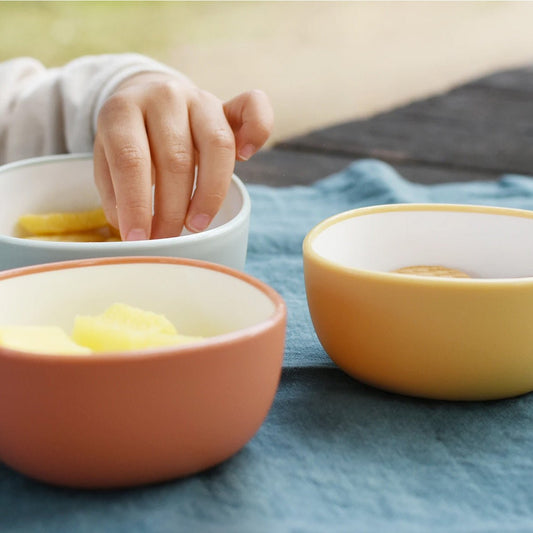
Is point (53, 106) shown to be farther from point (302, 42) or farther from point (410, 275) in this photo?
point (302, 42)

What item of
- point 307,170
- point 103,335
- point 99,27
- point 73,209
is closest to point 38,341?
point 103,335

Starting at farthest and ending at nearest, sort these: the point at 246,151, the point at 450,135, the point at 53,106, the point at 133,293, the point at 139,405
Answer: the point at 450,135
the point at 53,106
the point at 246,151
the point at 133,293
the point at 139,405

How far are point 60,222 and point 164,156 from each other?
0.10 m

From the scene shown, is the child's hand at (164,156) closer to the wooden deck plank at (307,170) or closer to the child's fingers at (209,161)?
the child's fingers at (209,161)

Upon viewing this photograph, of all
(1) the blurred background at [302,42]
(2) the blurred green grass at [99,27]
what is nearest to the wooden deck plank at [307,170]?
(1) the blurred background at [302,42]

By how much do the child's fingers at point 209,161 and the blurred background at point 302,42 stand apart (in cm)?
109

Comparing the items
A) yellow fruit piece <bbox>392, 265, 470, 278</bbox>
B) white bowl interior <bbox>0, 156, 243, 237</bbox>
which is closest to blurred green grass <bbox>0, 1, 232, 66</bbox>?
white bowl interior <bbox>0, 156, 243, 237</bbox>

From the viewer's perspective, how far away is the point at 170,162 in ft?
2.02

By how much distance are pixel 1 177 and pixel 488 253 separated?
0.37 metres

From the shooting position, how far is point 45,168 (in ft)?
2.26

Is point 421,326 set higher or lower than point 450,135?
higher

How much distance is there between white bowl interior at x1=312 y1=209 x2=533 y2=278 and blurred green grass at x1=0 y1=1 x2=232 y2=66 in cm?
133

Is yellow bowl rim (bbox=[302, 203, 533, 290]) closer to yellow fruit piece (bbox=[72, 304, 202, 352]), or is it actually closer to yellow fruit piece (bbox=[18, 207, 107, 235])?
yellow fruit piece (bbox=[72, 304, 202, 352])

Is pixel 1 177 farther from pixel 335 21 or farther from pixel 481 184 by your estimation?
pixel 335 21
